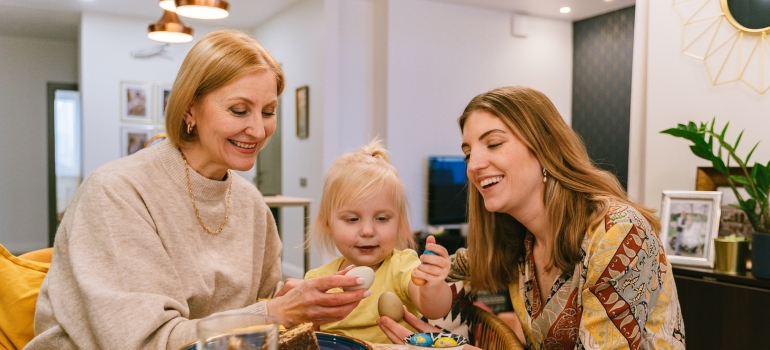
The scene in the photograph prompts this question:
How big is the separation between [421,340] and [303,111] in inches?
223

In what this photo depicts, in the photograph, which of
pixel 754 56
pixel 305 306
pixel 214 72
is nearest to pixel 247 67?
pixel 214 72

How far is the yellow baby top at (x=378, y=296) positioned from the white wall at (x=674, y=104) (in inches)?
87.0

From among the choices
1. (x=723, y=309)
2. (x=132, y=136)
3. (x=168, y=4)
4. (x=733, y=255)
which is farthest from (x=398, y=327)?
(x=132, y=136)

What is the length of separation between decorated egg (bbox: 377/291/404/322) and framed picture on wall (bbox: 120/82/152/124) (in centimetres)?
679

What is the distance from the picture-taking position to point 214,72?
1.41 metres

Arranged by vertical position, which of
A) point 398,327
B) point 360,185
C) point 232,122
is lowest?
point 398,327

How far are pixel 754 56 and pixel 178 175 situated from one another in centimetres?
294

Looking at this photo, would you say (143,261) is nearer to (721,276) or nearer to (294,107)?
(721,276)

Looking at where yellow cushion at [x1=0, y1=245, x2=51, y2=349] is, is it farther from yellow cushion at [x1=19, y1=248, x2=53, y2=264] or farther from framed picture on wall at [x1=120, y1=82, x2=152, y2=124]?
framed picture on wall at [x1=120, y1=82, x2=152, y2=124]

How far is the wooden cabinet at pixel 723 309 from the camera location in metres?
2.52

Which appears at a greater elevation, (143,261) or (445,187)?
(143,261)

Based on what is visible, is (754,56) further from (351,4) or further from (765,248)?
(351,4)

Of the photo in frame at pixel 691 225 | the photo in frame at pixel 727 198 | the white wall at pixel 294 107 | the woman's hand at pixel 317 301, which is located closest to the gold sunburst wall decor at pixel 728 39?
the photo in frame at pixel 727 198

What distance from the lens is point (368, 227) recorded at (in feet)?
5.48
